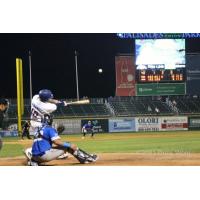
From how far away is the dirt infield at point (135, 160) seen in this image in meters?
7.96

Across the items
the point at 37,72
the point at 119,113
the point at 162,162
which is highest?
the point at 37,72

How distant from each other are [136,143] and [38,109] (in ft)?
5.91

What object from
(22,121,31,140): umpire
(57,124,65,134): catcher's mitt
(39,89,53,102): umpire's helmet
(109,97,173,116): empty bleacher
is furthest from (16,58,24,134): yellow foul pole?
(109,97,173,116): empty bleacher

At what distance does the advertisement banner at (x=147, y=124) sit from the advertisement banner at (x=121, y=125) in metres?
0.10

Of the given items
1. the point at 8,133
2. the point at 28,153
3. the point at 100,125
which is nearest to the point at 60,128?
the point at 28,153

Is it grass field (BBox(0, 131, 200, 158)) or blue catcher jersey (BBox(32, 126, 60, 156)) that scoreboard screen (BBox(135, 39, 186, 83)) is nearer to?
grass field (BBox(0, 131, 200, 158))

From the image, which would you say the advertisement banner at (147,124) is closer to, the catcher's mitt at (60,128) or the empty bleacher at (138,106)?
the empty bleacher at (138,106)

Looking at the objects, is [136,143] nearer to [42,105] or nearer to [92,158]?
[92,158]

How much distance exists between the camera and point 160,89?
845cm

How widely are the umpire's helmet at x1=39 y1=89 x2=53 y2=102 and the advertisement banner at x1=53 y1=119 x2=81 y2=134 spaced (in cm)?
43

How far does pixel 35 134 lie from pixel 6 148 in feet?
2.09

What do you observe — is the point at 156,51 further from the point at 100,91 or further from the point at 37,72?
the point at 37,72

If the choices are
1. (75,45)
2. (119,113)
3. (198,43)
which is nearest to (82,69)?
(75,45)

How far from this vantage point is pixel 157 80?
848cm
